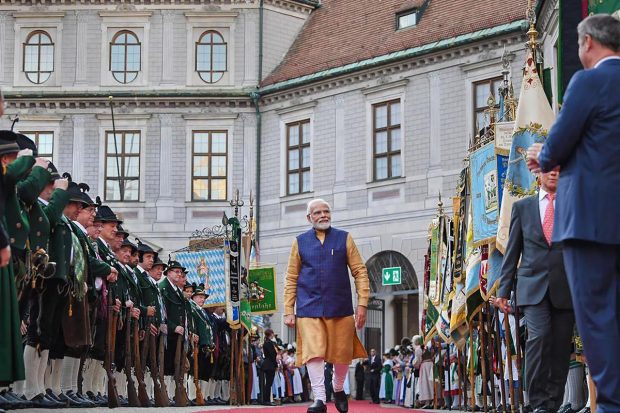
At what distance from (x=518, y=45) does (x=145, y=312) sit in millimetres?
19718

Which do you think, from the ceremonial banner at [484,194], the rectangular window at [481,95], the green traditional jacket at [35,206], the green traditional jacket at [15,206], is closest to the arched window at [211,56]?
the rectangular window at [481,95]

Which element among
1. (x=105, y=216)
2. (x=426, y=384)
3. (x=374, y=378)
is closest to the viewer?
(x=105, y=216)

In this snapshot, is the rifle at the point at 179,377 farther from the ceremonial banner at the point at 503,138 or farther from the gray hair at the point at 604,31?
the gray hair at the point at 604,31

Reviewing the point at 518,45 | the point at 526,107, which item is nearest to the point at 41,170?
the point at 526,107

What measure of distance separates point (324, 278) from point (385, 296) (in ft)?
80.8

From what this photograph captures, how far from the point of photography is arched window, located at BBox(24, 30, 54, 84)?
4150 cm

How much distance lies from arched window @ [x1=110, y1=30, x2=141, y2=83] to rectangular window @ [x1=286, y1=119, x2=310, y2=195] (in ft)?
19.5

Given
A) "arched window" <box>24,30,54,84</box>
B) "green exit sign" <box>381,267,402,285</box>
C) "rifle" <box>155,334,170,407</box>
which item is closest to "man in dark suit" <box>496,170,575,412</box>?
"rifle" <box>155,334,170,407</box>

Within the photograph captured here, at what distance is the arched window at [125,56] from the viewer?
4131cm

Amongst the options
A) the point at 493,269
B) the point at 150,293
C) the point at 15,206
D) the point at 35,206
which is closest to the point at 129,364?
the point at 150,293

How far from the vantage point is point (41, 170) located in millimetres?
9617

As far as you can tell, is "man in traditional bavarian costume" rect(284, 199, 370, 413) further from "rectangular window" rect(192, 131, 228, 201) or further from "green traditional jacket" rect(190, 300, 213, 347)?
"rectangular window" rect(192, 131, 228, 201)

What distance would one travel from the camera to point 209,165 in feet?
134

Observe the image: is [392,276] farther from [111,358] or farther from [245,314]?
[111,358]
